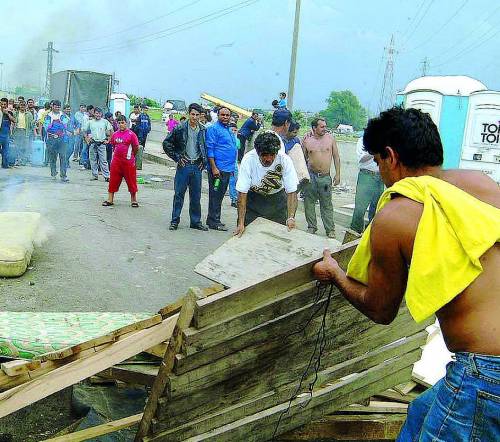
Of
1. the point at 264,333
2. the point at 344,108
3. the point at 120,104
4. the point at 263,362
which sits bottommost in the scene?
the point at 263,362

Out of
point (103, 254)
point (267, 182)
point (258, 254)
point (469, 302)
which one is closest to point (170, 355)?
point (469, 302)

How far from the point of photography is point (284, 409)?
103 inches

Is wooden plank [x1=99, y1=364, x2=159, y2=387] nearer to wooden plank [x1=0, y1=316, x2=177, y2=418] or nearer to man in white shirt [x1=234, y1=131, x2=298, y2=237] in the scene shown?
wooden plank [x1=0, y1=316, x2=177, y2=418]

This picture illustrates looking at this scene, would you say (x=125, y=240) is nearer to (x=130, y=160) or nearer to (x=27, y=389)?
(x=130, y=160)

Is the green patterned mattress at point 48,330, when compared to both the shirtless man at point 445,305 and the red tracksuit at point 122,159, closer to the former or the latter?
the shirtless man at point 445,305

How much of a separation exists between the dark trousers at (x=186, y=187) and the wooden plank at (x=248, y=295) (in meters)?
6.41

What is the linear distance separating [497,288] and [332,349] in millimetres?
1017

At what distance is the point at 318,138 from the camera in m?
8.77

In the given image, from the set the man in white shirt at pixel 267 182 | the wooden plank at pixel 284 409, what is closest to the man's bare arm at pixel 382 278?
the wooden plank at pixel 284 409

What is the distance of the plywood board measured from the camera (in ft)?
12.1

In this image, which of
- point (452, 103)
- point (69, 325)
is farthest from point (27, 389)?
point (452, 103)

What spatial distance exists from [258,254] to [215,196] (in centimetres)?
509

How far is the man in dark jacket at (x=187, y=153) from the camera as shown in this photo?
8609mm

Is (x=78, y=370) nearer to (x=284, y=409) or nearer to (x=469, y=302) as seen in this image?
(x=284, y=409)
